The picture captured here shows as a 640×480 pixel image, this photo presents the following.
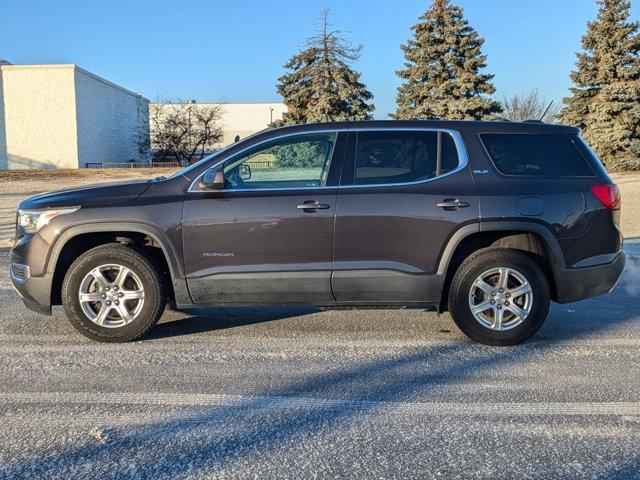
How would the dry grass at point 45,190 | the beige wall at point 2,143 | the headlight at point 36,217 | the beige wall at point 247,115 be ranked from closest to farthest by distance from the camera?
the headlight at point 36,217 → the dry grass at point 45,190 → the beige wall at point 2,143 → the beige wall at point 247,115

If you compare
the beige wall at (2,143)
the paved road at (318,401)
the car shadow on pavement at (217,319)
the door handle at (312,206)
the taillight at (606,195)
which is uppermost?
the beige wall at (2,143)

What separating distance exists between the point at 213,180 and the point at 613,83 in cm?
3353

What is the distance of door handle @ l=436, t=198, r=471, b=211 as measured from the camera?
4.75 meters

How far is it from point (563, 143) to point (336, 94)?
26441 mm

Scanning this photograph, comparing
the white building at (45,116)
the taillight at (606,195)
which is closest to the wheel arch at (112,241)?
the taillight at (606,195)

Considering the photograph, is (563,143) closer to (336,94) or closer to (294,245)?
(294,245)

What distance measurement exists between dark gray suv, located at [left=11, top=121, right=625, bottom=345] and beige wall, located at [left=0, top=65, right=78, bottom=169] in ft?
154

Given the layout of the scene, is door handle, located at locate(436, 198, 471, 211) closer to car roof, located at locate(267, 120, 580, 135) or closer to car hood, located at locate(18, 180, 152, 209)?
car roof, located at locate(267, 120, 580, 135)

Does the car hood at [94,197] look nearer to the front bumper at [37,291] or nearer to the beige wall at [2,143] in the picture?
the front bumper at [37,291]

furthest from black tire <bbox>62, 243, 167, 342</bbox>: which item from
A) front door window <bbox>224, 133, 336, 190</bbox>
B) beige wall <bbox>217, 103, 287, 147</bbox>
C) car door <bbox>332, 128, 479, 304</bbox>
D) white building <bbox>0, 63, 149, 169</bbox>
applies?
beige wall <bbox>217, 103, 287, 147</bbox>

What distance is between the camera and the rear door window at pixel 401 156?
488 cm

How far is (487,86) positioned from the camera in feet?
102

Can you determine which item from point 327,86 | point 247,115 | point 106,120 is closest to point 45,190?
point 327,86

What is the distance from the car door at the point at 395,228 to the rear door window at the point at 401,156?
1 cm
